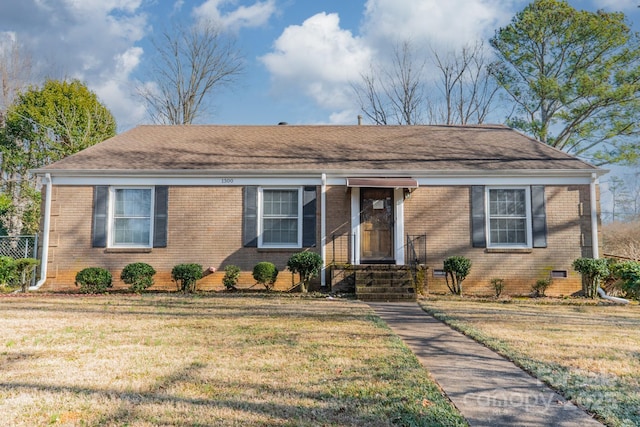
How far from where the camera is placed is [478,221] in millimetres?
11664

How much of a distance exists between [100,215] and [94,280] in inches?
73.6

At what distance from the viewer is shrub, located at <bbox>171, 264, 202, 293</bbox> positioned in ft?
35.9

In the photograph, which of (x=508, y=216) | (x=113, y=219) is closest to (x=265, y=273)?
(x=113, y=219)

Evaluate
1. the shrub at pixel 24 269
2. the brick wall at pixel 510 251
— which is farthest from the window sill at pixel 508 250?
the shrub at pixel 24 269

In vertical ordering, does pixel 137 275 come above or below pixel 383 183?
below

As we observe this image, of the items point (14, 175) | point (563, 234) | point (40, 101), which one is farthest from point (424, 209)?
point (14, 175)

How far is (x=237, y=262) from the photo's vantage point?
11.6 metres

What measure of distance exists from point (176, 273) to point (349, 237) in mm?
4717

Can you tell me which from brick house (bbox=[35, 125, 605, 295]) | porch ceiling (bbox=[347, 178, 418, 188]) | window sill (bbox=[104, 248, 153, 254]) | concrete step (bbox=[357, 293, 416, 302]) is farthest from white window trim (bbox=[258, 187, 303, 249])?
window sill (bbox=[104, 248, 153, 254])

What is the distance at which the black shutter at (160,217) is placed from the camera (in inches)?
458

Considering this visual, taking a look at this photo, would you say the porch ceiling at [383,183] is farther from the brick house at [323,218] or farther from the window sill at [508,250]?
the window sill at [508,250]

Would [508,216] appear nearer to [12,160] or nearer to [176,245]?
[176,245]

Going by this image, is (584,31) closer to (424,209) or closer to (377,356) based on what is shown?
(424,209)

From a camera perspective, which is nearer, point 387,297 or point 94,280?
point 387,297
